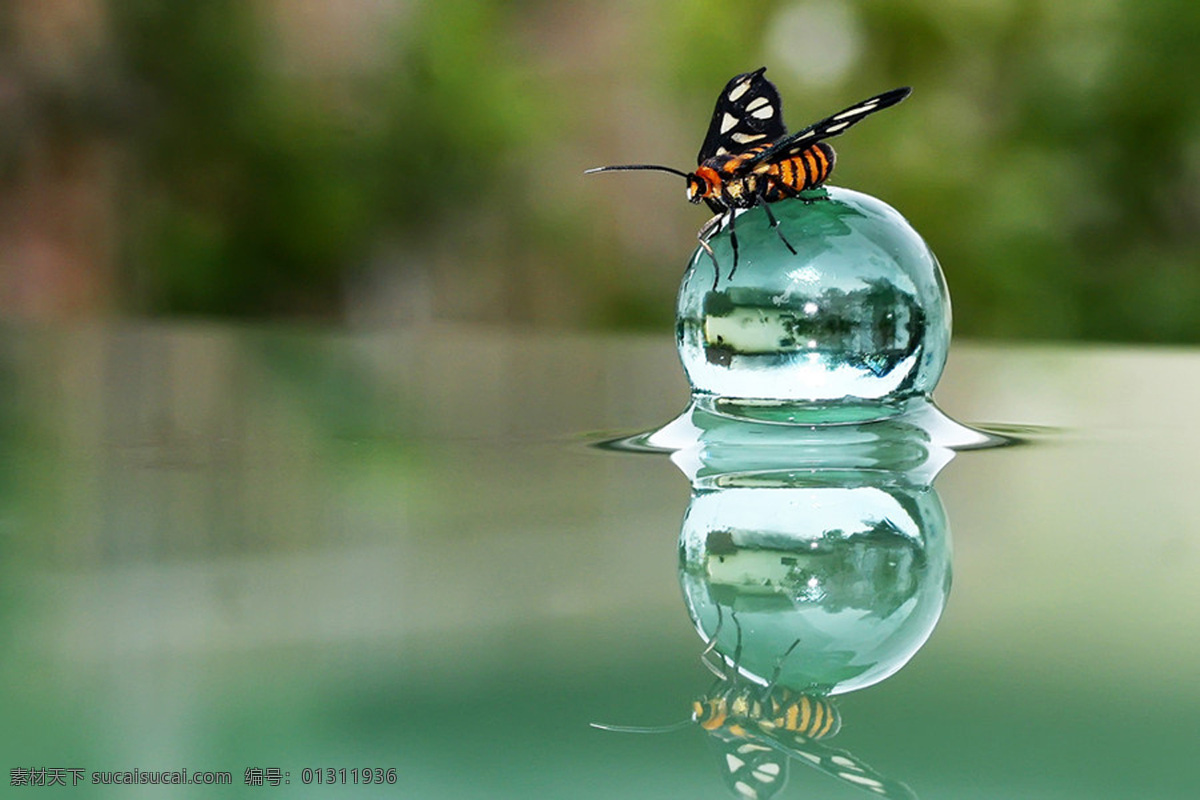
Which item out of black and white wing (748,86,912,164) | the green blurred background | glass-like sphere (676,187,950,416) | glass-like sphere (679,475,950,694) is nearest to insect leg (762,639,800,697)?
glass-like sphere (679,475,950,694)

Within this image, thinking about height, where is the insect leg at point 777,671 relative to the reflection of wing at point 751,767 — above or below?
above

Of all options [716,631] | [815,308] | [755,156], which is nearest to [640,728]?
[716,631]

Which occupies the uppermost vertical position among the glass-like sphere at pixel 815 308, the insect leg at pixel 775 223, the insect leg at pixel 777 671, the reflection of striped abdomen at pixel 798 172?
the reflection of striped abdomen at pixel 798 172

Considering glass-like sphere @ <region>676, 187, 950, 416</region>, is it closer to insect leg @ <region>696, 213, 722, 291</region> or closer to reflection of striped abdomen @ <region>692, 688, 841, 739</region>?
insect leg @ <region>696, 213, 722, 291</region>

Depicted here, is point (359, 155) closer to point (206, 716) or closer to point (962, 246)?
point (962, 246)

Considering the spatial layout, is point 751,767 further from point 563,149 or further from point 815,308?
point 563,149

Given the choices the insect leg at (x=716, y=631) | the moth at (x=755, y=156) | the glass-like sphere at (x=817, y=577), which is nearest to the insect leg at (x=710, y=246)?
the moth at (x=755, y=156)

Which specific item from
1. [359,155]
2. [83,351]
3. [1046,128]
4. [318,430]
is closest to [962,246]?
[1046,128]

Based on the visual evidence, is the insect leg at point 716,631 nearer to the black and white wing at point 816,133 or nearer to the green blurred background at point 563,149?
the black and white wing at point 816,133
